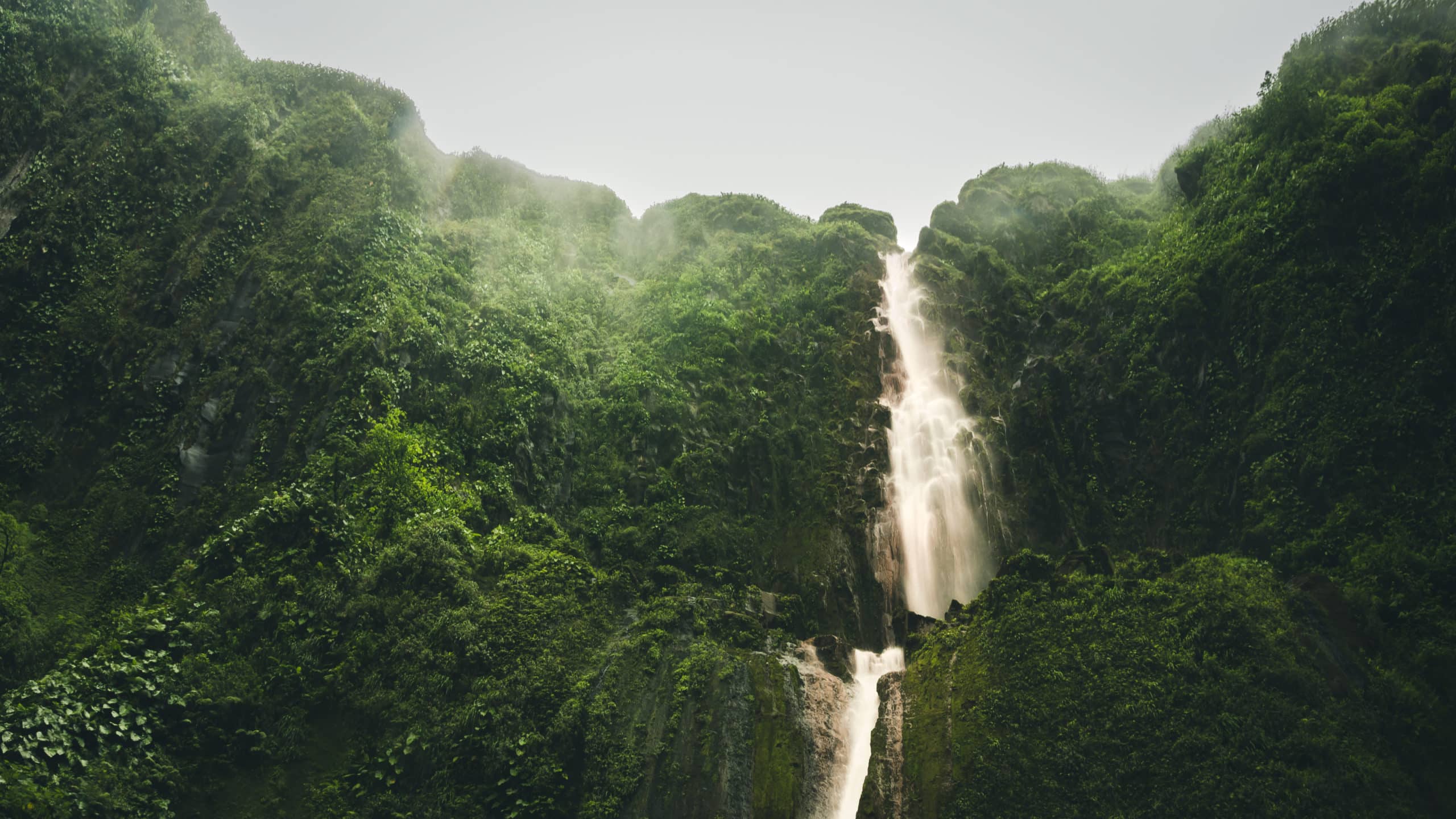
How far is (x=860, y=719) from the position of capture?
1734 cm

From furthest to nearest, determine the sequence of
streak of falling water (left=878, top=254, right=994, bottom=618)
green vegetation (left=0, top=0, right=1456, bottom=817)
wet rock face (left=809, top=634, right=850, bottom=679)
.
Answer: streak of falling water (left=878, top=254, right=994, bottom=618) < wet rock face (left=809, top=634, right=850, bottom=679) < green vegetation (left=0, top=0, right=1456, bottom=817)

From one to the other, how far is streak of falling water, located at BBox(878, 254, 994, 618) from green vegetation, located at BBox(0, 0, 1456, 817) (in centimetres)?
89

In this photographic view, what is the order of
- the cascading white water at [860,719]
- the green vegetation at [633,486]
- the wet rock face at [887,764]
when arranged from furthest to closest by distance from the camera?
the cascading white water at [860,719]
the wet rock face at [887,764]
the green vegetation at [633,486]

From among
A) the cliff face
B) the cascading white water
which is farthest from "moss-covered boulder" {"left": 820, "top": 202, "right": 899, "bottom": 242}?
the cascading white water

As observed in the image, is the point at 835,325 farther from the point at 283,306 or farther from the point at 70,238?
the point at 70,238

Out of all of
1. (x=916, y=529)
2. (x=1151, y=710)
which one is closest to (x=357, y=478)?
(x=916, y=529)

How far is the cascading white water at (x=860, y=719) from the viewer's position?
51.6ft

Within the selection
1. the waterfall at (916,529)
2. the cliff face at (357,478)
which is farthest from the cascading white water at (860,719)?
the cliff face at (357,478)

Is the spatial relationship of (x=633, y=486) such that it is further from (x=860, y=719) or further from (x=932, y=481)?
(x=860, y=719)

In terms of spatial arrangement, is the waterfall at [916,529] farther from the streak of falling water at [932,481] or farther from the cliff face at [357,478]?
the cliff face at [357,478]

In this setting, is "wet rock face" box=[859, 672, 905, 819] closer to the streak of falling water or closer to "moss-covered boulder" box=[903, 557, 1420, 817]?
"moss-covered boulder" box=[903, 557, 1420, 817]

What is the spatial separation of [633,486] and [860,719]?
934 centimetres

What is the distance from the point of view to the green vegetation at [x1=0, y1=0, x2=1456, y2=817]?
14.0 m

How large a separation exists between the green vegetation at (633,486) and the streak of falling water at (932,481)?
89cm
